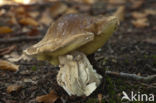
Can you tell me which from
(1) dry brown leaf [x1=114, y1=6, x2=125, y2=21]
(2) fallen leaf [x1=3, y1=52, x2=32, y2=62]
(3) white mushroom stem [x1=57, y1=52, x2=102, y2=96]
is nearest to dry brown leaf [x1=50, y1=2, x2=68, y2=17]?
(1) dry brown leaf [x1=114, y1=6, x2=125, y2=21]

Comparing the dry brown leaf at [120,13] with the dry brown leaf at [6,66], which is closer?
the dry brown leaf at [6,66]

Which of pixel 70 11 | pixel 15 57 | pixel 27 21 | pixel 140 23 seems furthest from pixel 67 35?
pixel 70 11

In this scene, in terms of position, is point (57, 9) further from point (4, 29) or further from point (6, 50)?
point (6, 50)

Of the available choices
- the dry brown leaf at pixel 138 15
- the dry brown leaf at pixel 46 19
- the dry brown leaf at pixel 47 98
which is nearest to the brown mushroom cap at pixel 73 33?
the dry brown leaf at pixel 47 98

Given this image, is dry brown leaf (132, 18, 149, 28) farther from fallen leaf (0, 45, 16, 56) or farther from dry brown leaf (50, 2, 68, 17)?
fallen leaf (0, 45, 16, 56)

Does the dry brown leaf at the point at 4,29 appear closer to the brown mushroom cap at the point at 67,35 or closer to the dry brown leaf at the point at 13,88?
the dry brown leaf at the point at 13,88

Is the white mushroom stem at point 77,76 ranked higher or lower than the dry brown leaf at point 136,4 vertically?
lower

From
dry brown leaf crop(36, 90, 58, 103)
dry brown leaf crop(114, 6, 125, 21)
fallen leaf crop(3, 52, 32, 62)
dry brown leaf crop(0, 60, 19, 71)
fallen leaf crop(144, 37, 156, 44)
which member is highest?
dry brown leaf crop(114, 6, 125, 21)
